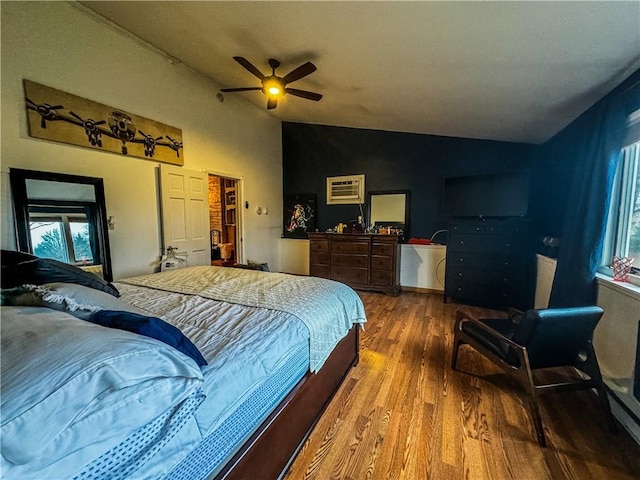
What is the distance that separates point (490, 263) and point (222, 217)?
227 inches

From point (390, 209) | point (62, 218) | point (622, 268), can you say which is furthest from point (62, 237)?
point (622, 268)

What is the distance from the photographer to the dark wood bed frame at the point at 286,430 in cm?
110

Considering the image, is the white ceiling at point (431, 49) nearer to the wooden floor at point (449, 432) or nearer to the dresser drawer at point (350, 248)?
the dresser drawer at point (350, 248)

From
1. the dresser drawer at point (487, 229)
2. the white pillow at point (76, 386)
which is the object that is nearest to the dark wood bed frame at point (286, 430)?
the white pillow at point (76, 386)

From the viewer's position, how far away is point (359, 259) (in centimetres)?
458

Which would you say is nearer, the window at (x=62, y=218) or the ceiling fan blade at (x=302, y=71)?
the window at (x=62, y=218)

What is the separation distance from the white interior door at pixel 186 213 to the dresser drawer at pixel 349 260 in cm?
205

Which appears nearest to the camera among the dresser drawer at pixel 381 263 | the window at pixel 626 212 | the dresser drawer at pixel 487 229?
the window at pixel 626 212

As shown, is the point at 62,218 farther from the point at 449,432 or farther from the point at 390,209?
the point at 390,209

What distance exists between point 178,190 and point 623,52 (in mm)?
4119

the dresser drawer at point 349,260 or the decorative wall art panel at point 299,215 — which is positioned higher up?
the decorative wall art panel at point 299,215

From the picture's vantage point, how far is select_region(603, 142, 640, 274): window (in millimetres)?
2016

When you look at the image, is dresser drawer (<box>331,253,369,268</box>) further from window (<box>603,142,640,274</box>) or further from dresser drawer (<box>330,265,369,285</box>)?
window (<box>603,142,640,274</box>)

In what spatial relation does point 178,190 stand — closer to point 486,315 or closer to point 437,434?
point 437,434
